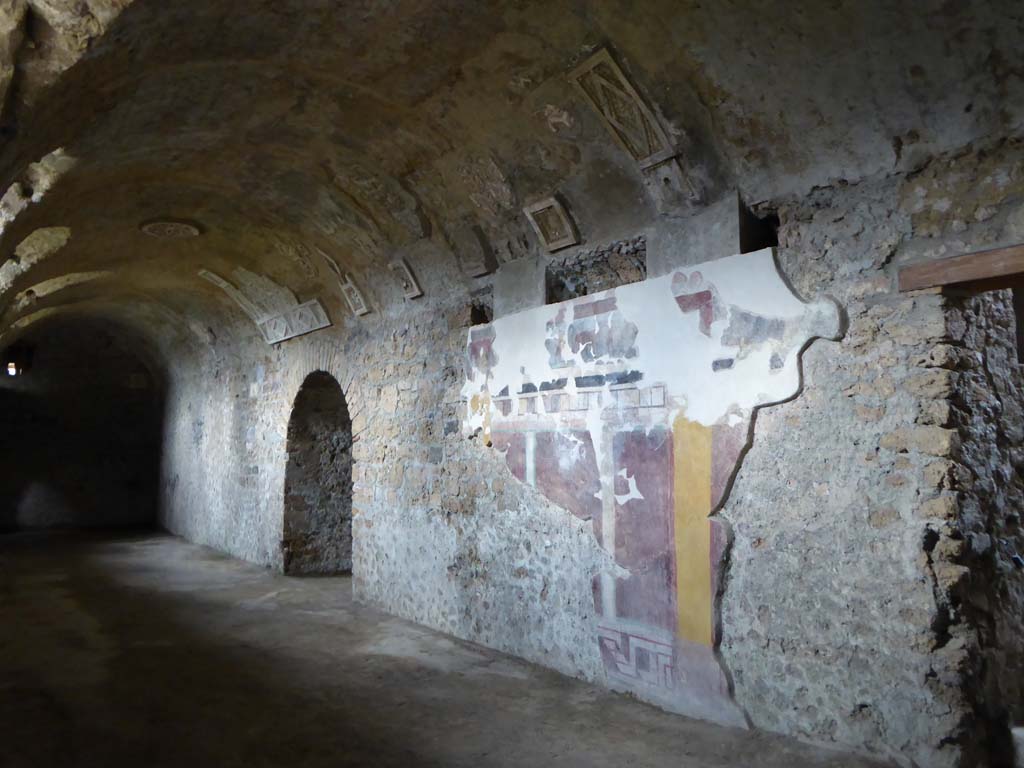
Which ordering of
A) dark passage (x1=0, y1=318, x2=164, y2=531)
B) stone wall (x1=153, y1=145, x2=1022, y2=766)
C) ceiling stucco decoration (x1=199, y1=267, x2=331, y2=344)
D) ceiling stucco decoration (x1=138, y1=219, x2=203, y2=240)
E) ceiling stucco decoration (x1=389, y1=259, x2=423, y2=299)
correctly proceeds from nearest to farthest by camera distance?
stone wall (x1=153, y1=145, x2=1022, y2=766)
ceiling stucco decoration (x1=389, y1=259, x2=423, y2=299)
ceiling stucco decoration (x1=138, y1=219, x2=203, y2=240)
ceiling stucco decoration (x1=199, y1=267, x2=331, y2=344)
dark passage (x1=0, y1=318, x2=164, y2=531)

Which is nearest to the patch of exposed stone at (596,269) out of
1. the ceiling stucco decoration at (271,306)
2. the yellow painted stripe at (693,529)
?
the yellow painted stripe at (693,529)

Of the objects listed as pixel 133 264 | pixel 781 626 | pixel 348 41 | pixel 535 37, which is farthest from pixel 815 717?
pixel 133 264

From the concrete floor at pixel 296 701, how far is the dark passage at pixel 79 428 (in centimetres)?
787

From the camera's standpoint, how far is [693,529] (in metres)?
3.79

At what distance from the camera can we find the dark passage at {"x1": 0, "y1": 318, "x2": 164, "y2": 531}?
13234 millimetres

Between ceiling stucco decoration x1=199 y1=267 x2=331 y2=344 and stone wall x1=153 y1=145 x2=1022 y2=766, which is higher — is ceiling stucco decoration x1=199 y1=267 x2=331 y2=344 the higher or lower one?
the higher one

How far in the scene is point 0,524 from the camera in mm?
13055

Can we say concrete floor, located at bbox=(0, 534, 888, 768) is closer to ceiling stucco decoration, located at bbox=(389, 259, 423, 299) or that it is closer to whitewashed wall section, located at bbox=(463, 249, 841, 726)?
whitewashed wall section, located at bbox=(463, 249, 841, 726)

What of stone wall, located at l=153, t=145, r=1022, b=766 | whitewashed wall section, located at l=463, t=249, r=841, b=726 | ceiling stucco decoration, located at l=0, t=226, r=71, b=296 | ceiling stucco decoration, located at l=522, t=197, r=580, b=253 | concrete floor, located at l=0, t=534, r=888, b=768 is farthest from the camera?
ceiling stucco decoration, located at l=0, t=226, r=71, b=296

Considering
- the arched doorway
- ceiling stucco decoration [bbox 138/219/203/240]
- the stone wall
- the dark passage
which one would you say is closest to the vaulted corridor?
the stone wall

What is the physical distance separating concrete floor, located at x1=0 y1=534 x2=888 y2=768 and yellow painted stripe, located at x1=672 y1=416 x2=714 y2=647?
505 mm

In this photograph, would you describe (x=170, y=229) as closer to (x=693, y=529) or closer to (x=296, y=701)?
(x=296, y=701)

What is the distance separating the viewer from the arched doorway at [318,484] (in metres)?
8.12

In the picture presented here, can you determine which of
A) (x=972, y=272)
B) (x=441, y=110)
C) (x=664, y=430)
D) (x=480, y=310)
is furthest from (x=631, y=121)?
(x=480, y=310)
